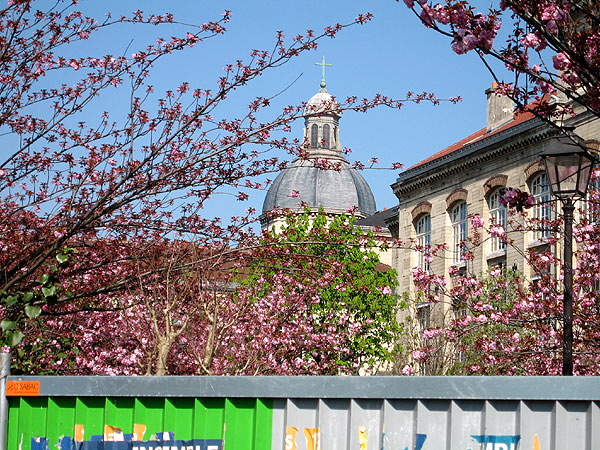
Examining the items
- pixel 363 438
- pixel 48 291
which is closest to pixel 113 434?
pixel 363 438

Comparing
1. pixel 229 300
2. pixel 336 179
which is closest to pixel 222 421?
pixel 229 300

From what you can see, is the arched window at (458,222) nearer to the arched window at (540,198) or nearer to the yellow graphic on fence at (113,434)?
the arched window at (540,198)

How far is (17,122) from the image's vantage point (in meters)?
10.8

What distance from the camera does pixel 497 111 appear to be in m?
46.8

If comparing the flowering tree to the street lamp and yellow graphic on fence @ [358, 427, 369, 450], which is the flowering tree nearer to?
the street lamp

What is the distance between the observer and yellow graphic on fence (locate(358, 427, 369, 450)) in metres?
5.46

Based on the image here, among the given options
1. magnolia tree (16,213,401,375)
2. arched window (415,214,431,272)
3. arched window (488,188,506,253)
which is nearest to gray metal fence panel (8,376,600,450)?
magnolia tree (16,213,401,375)

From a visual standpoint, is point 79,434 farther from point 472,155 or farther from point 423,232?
point 423,232

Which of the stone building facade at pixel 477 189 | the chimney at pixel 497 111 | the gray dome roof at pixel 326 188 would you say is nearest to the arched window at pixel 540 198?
the stone building facade at pixel 477 189

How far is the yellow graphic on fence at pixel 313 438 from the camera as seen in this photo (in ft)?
18.4

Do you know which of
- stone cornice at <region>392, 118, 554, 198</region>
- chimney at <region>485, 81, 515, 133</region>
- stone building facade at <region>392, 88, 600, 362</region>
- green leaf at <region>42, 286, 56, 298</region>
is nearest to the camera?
green leaf at <region>42, 286, 56, 298</region>

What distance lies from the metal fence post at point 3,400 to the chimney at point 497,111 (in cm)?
4120

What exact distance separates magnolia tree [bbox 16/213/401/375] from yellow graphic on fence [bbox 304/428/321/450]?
5476 mm

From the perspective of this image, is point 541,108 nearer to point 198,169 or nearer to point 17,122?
point 198,169
